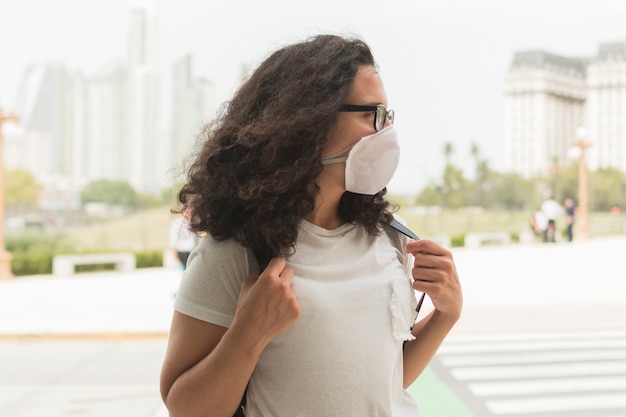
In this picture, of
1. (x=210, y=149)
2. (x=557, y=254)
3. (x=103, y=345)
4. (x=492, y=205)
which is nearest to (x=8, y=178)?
(x=492, y=205)

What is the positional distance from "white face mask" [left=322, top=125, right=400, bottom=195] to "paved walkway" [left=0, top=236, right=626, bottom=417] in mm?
3215

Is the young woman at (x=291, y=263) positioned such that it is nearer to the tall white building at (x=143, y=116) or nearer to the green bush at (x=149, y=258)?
the green bush at (x=149, y=258)

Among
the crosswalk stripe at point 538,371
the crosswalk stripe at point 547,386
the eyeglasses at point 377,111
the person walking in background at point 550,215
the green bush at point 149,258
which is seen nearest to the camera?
the eyeglasses at point 377,111

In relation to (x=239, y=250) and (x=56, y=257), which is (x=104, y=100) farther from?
(x=239, y=250)

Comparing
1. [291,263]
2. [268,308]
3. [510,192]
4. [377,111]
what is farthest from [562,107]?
[268,308]

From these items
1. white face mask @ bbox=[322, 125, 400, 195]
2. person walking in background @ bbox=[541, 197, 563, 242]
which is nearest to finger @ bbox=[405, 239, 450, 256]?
white face mask @ bbox=[322, 125, 400, 195]

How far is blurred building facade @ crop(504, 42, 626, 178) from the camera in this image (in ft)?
120

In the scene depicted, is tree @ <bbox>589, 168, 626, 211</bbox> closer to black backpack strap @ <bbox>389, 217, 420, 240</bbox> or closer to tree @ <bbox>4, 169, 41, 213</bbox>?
tree @ <bbox>4, 169, 41, 213</bbox>

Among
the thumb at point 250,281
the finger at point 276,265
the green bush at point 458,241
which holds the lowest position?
the green bush at point 458,241

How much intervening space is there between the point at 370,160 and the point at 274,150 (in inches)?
7.0

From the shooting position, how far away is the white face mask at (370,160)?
1046mm

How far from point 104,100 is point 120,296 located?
96.5 ft

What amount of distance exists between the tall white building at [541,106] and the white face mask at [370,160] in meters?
43.0

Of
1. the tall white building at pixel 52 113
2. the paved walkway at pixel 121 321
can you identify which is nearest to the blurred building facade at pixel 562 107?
the tall white building at pixel 52 113
